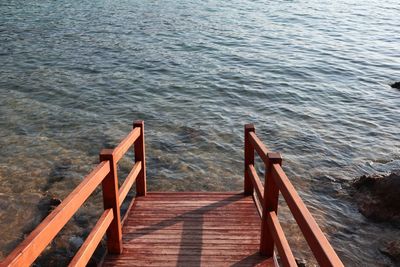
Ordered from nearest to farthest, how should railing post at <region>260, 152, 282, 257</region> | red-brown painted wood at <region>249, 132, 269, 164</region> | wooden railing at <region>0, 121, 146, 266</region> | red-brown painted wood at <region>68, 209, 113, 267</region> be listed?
1. wooden railing at <region>0, 121, 146, 266</region>
2. red-brown painted wood at <region>68, 209, 113, 267</region>
3. railing post at <region>260, 152, 282, 257</region>
4. red-brown painted wood at <region>249, 132, 269, 164</region>

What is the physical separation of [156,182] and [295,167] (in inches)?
169

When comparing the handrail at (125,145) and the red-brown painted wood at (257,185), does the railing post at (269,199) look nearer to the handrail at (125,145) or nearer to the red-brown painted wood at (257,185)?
the red-brown painted wood at (257,185)

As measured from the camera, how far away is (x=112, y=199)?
5.85 m

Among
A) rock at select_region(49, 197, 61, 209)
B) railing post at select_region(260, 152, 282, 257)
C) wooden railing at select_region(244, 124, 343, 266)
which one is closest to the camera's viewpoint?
wooden railing at select_region(244, 124, 343, 266)

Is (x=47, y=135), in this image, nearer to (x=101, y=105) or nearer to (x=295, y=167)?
(x=101, y=105)

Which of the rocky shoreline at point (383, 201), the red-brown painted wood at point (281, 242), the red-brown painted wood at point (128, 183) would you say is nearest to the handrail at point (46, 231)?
the red-brown painted wood at point (128, 183)

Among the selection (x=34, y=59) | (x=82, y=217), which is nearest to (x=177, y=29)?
(x=34, y=59)

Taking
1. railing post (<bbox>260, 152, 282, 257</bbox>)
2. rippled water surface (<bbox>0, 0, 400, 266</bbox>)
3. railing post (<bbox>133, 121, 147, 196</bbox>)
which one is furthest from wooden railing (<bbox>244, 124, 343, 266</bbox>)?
rippled water surface (<bbox>0, 0, 400, 266</bbox>)

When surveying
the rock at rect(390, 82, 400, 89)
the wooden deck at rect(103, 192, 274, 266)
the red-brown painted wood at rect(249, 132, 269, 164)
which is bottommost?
the rock at rect(390, 82, 400, 89)

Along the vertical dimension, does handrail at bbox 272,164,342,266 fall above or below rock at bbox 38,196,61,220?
above

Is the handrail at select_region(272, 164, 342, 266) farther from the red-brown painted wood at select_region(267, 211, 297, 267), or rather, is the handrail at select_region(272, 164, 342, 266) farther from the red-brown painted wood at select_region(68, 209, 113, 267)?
the red-brown painted wood at select_region(68, 209, 113, 267)

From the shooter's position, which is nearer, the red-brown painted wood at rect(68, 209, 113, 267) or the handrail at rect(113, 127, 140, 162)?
the red-brown painted wood at rect(68, 209, 113, 267)

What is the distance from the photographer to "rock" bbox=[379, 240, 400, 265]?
27.6 feet

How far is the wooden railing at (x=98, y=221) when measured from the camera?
320cm
